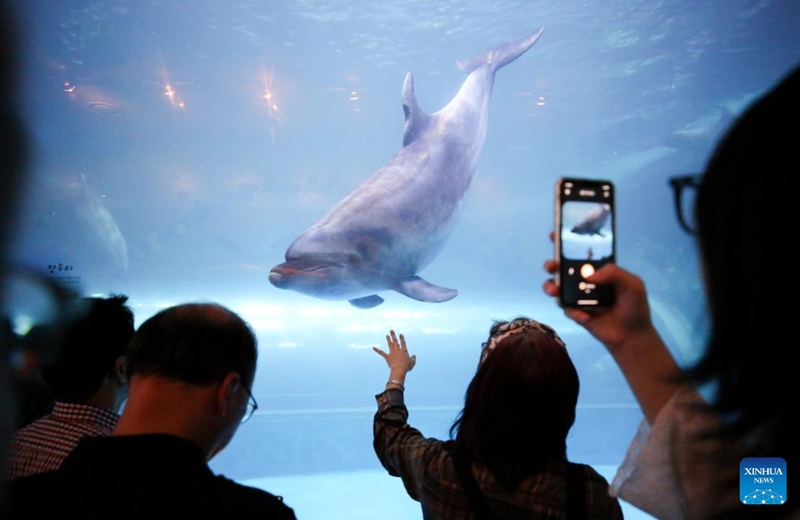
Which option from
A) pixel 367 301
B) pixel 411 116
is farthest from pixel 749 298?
pixel 411 116

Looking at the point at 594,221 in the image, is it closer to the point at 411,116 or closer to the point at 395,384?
the point at 395,384

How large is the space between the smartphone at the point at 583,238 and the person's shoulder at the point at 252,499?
0.94 meters

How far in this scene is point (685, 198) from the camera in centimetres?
109

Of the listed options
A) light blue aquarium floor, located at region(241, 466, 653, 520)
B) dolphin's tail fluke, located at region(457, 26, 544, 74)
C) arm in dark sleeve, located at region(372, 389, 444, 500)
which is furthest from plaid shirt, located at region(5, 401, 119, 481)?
dolphin's tail fluke, located at region(457, 26, 544, 74)

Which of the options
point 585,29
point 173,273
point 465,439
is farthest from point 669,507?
point 173,273

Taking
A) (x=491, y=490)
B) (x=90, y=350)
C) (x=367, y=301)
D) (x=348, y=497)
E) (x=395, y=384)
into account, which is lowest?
(x=348, y=497)

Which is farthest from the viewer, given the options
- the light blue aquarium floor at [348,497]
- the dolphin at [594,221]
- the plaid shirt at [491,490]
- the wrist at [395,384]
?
the light blue aquarium floor at [348,497]

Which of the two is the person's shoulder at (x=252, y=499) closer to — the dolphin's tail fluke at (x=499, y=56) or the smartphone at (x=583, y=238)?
the smartphone at (x=583, y=238)

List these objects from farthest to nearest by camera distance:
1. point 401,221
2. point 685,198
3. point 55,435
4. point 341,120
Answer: point 341,120
point 401,221
point 55,435
point 685,198

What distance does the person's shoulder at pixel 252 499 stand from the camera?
129cm

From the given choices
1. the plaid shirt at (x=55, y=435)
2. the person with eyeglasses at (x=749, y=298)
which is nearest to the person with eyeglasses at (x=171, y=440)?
the plaid shirt at (x=55, y=435)

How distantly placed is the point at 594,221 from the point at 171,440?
1450mm

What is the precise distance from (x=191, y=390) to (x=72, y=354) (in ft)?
4.02

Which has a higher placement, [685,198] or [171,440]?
[685,198]
